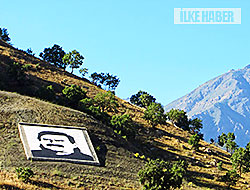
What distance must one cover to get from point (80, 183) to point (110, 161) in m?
15.2

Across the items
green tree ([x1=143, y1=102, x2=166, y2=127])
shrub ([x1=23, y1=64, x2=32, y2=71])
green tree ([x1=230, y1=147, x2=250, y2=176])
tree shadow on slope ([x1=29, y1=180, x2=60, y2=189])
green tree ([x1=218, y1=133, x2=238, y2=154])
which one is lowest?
tree shadow on slope ([x1=29, y1=180, x2=60, y2=189])

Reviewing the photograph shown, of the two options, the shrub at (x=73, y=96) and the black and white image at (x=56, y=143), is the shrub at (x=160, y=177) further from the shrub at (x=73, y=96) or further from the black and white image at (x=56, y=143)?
the shrub at (x=73, y=96)

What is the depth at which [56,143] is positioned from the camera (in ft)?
223

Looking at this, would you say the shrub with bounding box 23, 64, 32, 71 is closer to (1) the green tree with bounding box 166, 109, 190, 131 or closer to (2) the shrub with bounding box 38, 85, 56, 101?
(2) the shrub with bounding box 38, 85, 56, 101

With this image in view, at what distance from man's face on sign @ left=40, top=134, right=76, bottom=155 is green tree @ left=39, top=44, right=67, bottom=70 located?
3510 inches

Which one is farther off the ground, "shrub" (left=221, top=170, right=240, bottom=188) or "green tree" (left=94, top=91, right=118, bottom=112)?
"green tree" (left=94, top=91, right=118, bottom=112)

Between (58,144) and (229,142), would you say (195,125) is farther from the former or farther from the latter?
(58,144)

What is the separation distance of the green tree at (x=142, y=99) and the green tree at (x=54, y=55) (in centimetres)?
3492

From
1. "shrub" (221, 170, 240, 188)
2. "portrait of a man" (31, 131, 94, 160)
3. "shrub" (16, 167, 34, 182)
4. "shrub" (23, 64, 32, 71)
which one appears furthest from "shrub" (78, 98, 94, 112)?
"shrub" (16, 167, 34, 182)

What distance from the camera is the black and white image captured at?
6372 cm

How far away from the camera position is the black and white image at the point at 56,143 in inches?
2509

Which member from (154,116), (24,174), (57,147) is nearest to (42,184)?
(24,174)

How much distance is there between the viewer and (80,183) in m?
55.2

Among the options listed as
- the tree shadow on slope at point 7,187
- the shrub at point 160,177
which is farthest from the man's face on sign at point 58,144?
the tree shadow on slope at point 7,187
